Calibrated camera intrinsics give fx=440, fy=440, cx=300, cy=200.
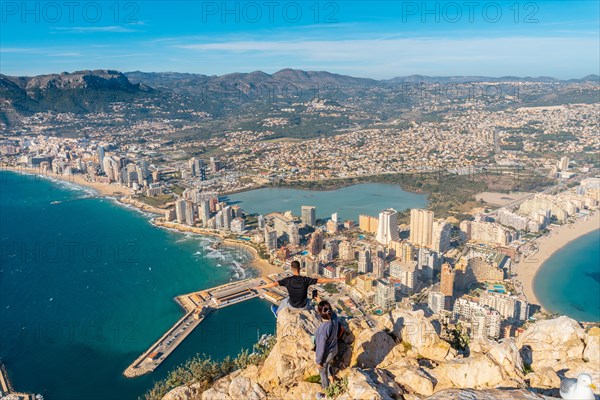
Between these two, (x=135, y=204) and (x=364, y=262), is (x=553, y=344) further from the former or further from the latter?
(x=135, y=204)

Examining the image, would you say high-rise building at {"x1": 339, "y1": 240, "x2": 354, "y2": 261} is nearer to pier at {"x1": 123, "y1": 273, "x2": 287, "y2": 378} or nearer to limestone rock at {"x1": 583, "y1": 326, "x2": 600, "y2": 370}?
pier at {"x1": 123, "y1": 273, "x2": 287, "y2": 378}

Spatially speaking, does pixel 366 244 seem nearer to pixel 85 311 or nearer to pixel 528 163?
pixel 85 311

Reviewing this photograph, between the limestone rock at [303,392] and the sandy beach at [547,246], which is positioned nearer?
the limestone rock at [303,392]

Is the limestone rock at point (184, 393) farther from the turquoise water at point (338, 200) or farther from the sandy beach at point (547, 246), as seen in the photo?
the turquoise water at point (338, 200)

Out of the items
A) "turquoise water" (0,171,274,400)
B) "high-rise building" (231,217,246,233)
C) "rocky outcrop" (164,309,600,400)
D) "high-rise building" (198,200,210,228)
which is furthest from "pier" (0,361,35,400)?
"high-rise building" (198,200,210,228)

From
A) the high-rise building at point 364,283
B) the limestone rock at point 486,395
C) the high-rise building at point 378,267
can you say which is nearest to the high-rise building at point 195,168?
the high-rise building at point 378,267

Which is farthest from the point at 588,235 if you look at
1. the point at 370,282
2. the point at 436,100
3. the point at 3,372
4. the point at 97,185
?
the point at 436,100
